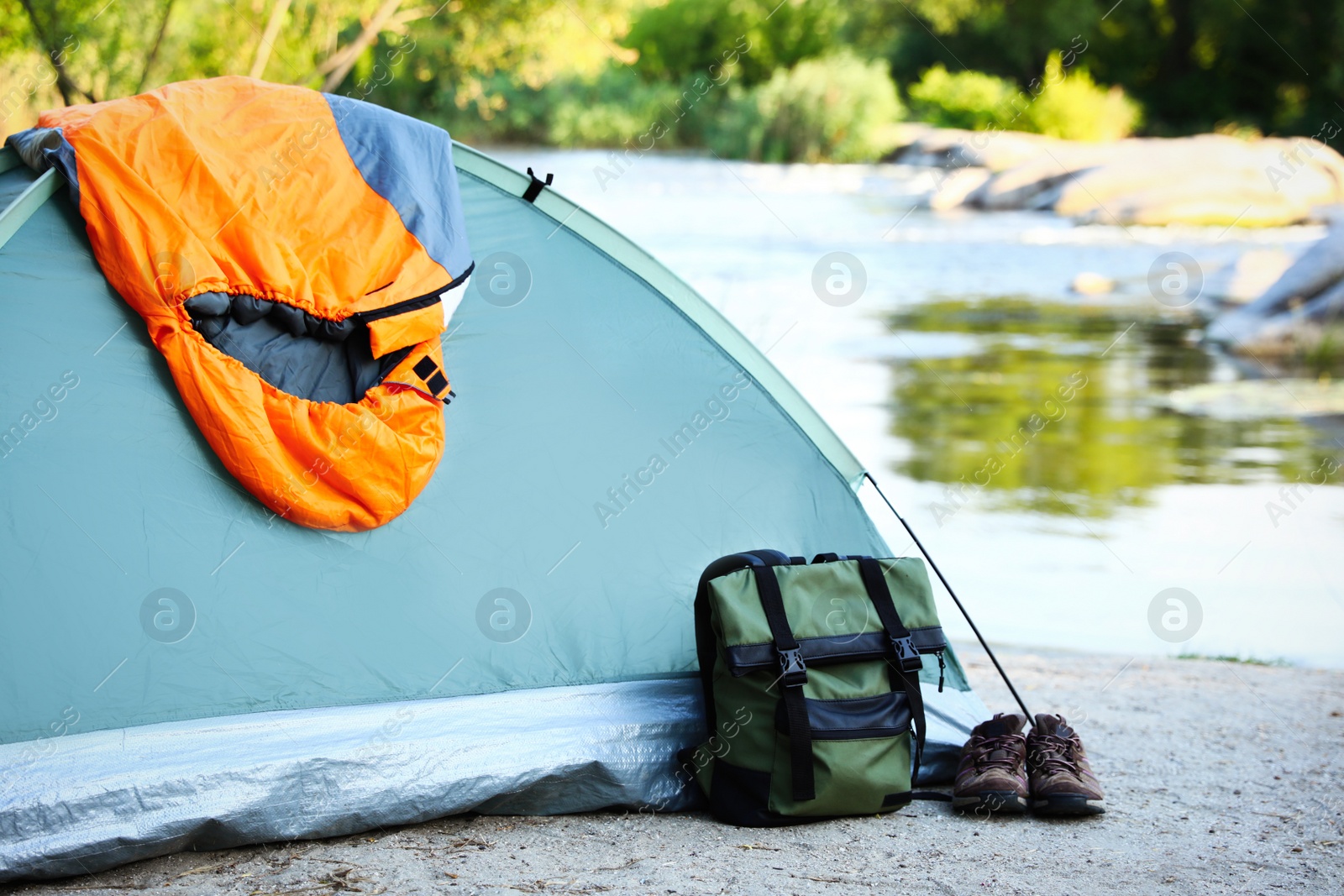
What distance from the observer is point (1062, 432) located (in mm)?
6988

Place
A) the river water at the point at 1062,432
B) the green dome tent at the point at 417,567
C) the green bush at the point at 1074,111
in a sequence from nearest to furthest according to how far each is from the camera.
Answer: the green dome tent at the point at 417,567
the river water at the point at 1062,432
the green bush at the point at 1074,111

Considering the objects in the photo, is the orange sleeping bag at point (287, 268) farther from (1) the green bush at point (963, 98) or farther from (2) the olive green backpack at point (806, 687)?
(1) the green bush at point (963, 98)

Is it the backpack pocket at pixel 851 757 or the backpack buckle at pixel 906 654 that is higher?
Answer: the backpack buckle at pixel 906 654

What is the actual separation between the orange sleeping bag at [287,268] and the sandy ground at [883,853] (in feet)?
2.14

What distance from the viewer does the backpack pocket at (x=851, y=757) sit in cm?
214

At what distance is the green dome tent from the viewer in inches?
78.5

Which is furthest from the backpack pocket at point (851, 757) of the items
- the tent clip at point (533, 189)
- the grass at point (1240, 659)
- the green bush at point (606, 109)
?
the green bush at point (606, 109)

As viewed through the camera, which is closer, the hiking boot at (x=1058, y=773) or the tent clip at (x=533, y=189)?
the hiking boot at (x=1058, y=773)

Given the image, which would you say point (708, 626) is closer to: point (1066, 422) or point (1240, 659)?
point (1240, 659)

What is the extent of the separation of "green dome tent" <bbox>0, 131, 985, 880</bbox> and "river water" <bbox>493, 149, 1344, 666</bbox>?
1.87 feet

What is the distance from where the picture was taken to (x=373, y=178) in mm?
2314

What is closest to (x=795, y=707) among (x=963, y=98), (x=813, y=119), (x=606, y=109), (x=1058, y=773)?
(x=1058, y=773)

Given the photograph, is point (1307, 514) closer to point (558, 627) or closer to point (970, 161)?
point (558, 627)

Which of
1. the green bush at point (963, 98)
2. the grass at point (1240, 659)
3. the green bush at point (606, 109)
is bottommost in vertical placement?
the grass at point (1240, 659)
